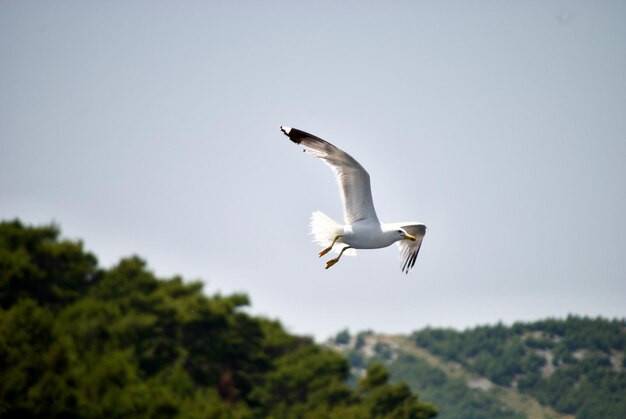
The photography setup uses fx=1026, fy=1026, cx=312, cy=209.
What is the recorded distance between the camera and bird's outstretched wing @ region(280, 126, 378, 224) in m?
16.0

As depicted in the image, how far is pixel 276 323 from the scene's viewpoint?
87.3 meters

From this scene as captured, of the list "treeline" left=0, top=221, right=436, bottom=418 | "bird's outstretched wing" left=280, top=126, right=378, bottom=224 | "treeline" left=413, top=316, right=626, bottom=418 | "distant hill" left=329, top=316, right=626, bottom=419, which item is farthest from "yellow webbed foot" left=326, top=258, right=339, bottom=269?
"treeline" left=413, top=316, right=626, bottom=418

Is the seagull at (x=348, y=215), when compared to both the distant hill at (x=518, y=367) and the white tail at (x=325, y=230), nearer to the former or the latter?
the white tail at (x=325, y=230)

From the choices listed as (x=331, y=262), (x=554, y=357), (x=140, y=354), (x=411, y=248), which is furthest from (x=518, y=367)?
(x=331, y=262)

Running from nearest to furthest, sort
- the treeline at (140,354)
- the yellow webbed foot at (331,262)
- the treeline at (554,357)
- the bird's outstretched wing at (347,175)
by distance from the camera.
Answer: the bird's outstretched wing at (347,175)
the yellow webbed foot at (331,262)
the treeline at (140,354)
the treeline at (554,357)

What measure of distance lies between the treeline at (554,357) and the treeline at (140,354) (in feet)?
86.0

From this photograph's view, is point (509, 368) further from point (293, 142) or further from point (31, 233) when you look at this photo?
point (293, 142)

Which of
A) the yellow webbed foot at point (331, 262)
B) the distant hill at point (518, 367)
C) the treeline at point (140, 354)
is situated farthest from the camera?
the distant hill at point (518, 367)

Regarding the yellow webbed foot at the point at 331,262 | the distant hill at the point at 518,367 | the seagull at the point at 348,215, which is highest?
the distant hill at the point at 518,367

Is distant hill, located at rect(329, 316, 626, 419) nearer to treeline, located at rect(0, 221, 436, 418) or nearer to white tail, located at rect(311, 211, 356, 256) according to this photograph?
treeline, located at rect(0, 221, 436, 418)

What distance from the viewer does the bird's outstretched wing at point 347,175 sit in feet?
52.4

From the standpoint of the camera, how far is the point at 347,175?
1628 cm

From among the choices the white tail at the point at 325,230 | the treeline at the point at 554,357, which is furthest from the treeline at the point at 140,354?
the white tail at the point at 325,230

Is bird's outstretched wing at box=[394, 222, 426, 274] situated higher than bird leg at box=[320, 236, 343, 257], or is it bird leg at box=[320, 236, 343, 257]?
bird's outstretched wing at box=[394, 222, 426, 274]
